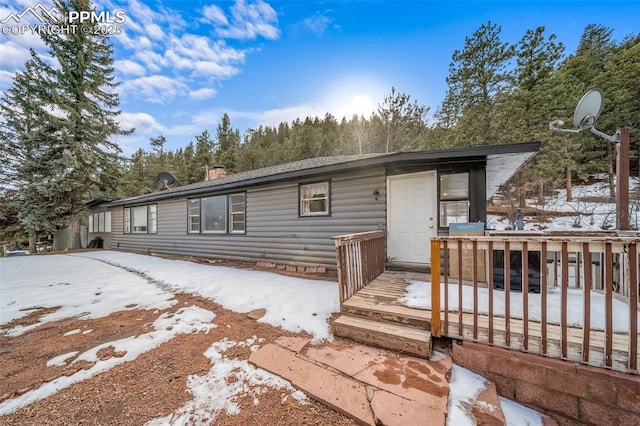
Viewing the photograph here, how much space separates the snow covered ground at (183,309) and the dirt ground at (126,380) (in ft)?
0.30

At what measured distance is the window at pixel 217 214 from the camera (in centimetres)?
777

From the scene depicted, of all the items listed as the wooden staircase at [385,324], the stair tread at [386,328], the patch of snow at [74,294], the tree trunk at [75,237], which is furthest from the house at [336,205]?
the tree trunk at [75,237]

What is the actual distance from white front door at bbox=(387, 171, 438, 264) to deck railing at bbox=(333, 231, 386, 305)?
0.52 m

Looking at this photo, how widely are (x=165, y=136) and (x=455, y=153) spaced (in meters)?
35.0

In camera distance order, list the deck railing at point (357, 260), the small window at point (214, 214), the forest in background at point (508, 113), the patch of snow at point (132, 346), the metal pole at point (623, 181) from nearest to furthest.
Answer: the patch of snow at point (132, 346) → the deck railing at point (357, 260) → the metal pole at point (623, 181) → the small window at point (214, 214) → the forest in background at point (508, 113)

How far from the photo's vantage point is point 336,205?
573 centimetres

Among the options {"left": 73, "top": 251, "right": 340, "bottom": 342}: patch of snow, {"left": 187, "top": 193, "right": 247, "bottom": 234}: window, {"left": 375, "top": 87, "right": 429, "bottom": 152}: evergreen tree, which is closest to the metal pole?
{"left": 73, "top": 251, "right": 340, "bottom": 342}: patch of snow

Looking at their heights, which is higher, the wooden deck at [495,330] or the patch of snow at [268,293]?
the wooden deck at [495,330]

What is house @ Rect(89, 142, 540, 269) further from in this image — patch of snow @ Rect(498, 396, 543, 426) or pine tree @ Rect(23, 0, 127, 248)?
pine tree @ Rect(23, 0, 127, 248)

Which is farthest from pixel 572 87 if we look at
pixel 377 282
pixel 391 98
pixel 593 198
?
pixel 377 282

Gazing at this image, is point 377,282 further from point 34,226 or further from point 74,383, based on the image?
point 34,226

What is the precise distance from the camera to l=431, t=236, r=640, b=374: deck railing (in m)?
1.76

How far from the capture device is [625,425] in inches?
66.7

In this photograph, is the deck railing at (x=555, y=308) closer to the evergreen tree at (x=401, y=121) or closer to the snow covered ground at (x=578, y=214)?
the snow covered ground at (x=578, y=214)
